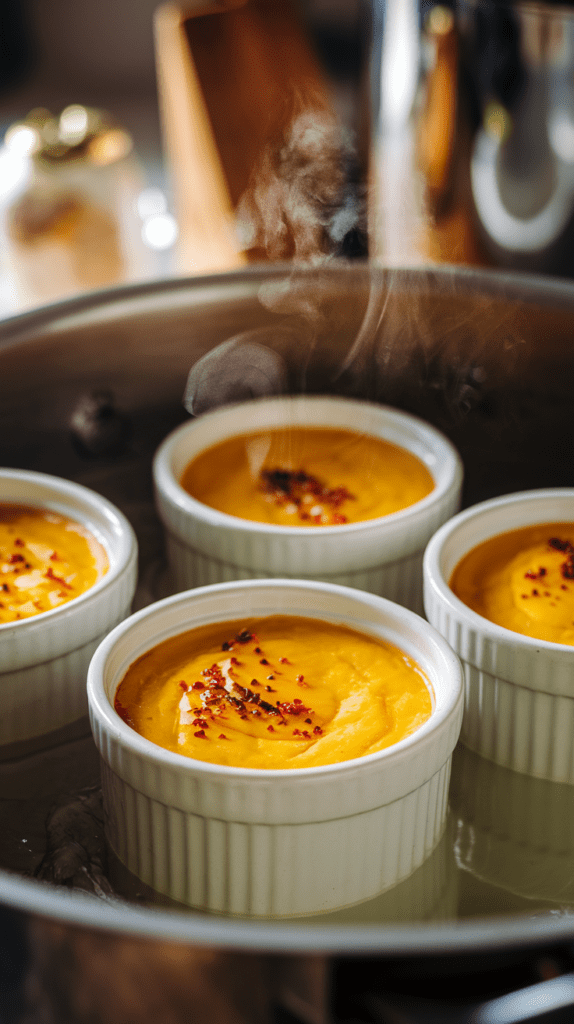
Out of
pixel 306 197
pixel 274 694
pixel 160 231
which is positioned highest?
pixel 306 197

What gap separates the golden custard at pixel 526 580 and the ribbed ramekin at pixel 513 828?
0.12 m

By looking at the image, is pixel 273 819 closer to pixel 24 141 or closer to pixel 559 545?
pixel 559 545

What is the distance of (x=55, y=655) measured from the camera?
0.85 metres

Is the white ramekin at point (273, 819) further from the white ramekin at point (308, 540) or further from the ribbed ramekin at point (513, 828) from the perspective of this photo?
the white ramekin at point (308, 540)

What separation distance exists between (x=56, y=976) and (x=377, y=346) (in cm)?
82

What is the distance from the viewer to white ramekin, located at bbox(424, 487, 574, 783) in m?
0.80

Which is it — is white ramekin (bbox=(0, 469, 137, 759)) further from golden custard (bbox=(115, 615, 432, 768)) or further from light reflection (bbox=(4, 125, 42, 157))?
light reflection (bbox=(4, 125, 42, 157))

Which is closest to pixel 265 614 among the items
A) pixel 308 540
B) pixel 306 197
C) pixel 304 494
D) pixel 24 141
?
pixel 308 540

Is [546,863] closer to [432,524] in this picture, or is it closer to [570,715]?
[570,715]

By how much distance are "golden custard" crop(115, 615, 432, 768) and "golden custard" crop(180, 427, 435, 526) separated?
19 cm

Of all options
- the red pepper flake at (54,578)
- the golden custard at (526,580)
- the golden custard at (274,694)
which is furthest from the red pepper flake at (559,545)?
the red pepper flake at (54,578)

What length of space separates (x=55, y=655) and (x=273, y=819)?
282mm

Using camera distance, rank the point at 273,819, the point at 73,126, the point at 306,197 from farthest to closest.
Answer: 1. the point at 73,126
2. the point at 306,197
3. the point at 273,819

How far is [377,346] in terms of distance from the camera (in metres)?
1.17
